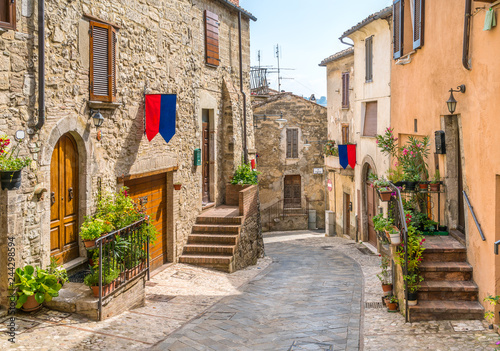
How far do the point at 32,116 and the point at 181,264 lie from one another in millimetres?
6173

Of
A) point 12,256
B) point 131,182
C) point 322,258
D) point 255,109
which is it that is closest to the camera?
point 12,256

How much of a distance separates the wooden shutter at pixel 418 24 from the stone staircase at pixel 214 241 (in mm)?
6232

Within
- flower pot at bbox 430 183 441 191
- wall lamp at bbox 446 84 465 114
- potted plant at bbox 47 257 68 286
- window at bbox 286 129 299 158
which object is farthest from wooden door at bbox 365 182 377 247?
potted plant at bbox 47 257 68 286

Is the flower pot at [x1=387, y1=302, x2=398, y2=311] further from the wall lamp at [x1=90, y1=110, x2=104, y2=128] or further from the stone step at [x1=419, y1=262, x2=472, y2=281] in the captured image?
the wall lamp at [x1=90, y1=110, x2=104, y2=128]

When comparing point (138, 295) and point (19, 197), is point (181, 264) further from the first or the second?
point (19, 197)

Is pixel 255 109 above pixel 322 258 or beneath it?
above

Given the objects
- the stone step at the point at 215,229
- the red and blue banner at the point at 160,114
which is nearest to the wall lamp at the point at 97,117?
the red and blue banner at the point at 160,114

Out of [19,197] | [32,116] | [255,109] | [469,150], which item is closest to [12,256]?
[19,197]

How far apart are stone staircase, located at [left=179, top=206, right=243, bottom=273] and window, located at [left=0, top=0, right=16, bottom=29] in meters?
7.30

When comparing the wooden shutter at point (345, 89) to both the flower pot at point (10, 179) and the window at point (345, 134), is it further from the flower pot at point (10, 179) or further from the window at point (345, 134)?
the flower pot at point (10, 179)

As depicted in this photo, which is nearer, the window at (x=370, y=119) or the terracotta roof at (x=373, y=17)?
the terracotta roof at (x=373, y=17)

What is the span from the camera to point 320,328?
7.73m

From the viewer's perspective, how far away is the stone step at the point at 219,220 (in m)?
13.9

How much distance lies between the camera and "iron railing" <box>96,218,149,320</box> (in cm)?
771
